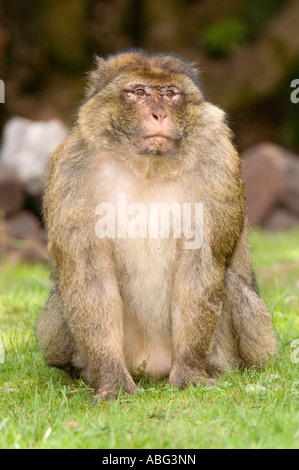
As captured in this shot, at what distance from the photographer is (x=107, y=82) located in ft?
13.6

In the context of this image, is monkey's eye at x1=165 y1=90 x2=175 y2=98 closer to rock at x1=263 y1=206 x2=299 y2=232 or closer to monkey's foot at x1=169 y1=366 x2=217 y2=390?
monkey's foot at x1=169 y1=366 x2=217 y2=390

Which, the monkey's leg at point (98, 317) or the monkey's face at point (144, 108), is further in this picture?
the monkey's leg at point (98, 317)

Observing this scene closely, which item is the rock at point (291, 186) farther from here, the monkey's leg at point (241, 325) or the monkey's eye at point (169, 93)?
the monkey's eye at point (169, 93)

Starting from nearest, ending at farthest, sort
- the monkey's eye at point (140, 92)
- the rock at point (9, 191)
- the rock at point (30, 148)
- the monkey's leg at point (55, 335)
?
the monkey's eye at point (140, 92), the monkey's leg at point (55, 335), the rock at point (9, 191), the rock at point (30, 148)

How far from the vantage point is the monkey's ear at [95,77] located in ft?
14.0

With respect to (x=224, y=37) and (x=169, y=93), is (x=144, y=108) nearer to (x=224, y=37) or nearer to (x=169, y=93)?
(x=169, y=93)

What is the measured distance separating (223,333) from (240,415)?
1.07m

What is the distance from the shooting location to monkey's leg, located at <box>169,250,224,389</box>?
4020 mm

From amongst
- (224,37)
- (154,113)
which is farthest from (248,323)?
(224,37)

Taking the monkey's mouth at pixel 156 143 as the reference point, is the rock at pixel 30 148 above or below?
above

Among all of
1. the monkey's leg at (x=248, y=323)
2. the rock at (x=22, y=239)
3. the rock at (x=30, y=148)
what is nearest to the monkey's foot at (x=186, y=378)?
the monkey's leg at (x=248, y=323)

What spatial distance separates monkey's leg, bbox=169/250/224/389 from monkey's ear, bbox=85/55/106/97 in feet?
3.40

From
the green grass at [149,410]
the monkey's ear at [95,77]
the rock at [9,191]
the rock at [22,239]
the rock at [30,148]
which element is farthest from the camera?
the rock at [30,148]

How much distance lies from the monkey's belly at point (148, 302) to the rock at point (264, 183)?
760 cm
